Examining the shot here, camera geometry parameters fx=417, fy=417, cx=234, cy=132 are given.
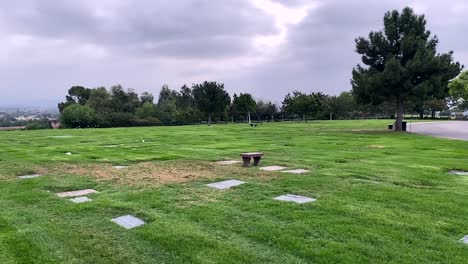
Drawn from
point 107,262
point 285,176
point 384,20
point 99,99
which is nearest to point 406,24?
point 384,20

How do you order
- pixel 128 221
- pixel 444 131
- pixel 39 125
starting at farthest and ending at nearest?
pixel 39 125 → pixel 444 131 → pixel 128 221

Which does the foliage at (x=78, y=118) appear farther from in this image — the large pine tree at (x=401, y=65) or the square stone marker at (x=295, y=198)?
the square stone marker at (x=295, y=198)

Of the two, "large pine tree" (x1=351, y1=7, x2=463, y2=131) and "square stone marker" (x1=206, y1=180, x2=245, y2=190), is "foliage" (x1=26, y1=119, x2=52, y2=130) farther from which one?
"square stone marker" (x1=206, y1=180, x2=245, y2=190)

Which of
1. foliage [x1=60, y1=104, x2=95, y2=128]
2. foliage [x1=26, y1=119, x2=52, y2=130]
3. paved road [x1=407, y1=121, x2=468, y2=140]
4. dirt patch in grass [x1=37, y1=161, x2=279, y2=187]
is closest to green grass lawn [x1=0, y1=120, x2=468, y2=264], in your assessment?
dirt patch in grass [x1=37, y1=161, x2=279, y2=187]

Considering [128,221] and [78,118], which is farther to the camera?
[78,118]

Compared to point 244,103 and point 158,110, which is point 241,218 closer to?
point 244,103

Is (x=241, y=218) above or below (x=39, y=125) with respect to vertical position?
above

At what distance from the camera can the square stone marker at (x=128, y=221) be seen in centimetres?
534

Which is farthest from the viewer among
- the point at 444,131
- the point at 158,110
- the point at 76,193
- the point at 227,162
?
the point at 158,110

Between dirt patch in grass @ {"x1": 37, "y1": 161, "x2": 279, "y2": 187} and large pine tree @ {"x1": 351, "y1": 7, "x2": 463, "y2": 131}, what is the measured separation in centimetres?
2323

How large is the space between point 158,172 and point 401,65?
27452mm

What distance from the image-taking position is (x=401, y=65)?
32156mm

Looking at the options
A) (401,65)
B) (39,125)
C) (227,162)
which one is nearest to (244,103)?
(39,125)

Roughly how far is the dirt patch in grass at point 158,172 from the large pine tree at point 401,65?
914 inches
